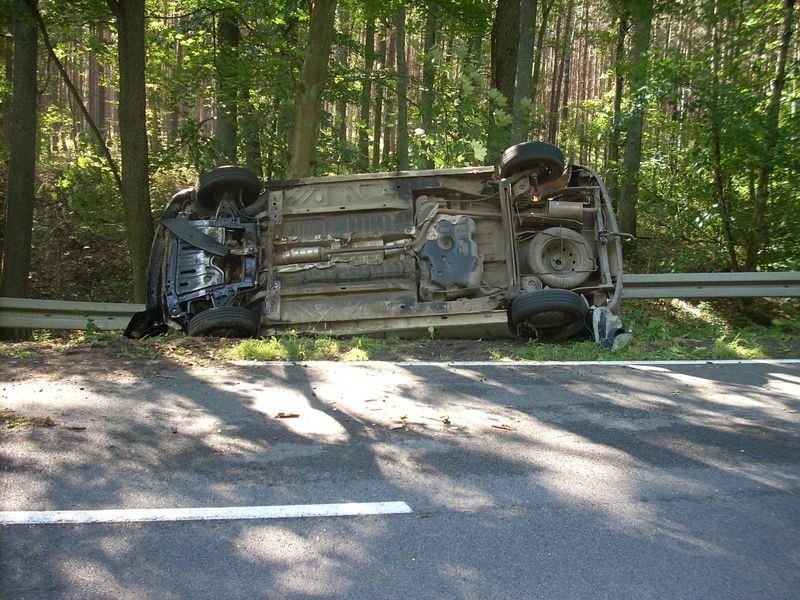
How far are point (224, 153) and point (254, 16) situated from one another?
9.54 feet

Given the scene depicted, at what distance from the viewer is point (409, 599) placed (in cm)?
288

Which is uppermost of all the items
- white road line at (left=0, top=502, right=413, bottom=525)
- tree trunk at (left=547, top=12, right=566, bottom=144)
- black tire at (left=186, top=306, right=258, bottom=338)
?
tree trunk at (left=547, top=12, right=566, bottom=144)

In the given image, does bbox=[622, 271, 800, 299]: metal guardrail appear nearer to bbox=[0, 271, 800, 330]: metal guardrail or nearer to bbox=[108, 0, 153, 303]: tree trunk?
bbox=[0, 271, 800, 330]: metal guardrail

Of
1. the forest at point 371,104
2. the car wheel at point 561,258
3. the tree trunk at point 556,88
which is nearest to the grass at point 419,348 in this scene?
the car wheel at point 561,258

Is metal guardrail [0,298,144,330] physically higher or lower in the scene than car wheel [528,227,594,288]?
lower

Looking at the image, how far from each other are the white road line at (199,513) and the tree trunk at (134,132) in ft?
24.1

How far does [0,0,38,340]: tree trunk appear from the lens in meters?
12.1

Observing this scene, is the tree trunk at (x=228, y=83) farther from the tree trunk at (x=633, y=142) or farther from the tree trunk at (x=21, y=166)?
the tree trunk at (x=633, y=142)

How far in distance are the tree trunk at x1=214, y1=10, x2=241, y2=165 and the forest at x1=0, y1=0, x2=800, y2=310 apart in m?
0.05

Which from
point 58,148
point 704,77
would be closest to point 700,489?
point 704,77

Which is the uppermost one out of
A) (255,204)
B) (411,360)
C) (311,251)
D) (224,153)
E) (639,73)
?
(639,73)

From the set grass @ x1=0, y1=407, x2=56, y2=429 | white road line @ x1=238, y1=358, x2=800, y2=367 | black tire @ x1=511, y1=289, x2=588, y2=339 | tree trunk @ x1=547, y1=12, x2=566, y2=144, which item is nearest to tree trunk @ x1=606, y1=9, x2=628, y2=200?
tree trunk @ x1=547, y1=12, x2=566, y2=144

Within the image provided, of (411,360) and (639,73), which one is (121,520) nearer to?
(411,360)

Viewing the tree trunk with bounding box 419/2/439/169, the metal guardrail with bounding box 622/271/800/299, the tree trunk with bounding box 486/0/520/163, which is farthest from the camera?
the tree trunk with bounding box 486/0/520/163
